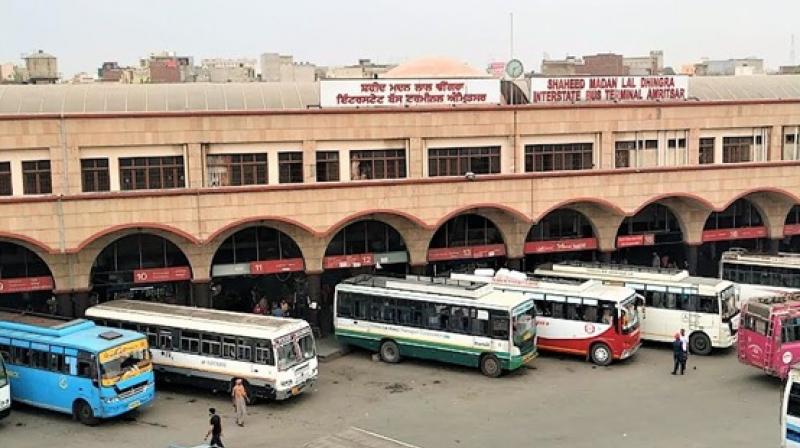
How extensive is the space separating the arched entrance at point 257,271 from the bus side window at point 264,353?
788cm

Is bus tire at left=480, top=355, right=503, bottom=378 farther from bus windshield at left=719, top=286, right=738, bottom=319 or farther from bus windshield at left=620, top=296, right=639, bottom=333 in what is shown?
bus windshield at left=719, top=286, right=738, bottom=319

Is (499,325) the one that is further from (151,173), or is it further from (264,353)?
(151,173)

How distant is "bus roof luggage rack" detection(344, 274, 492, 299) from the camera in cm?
2595

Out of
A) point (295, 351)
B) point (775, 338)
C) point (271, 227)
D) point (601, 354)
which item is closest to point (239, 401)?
point (295, 351)

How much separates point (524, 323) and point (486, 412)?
3.89 m

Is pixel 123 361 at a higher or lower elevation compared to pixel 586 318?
higher

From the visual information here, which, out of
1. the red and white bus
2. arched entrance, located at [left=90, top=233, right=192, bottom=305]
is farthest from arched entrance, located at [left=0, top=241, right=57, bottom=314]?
the red and white bus

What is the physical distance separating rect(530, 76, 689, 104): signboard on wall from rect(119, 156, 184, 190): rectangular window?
530 inches

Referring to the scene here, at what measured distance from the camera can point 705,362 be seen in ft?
88.1

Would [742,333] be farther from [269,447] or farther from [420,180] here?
[269,447]

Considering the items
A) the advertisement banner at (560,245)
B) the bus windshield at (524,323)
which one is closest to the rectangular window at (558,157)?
the advertisement banner at (560,245)

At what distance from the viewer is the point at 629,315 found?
26.6 metres

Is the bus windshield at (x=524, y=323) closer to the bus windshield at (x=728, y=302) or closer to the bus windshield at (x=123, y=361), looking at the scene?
the bus windshield at (x=728, y=302)

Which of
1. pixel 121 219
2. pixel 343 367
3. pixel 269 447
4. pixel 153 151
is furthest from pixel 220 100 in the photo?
pixel 269 447
